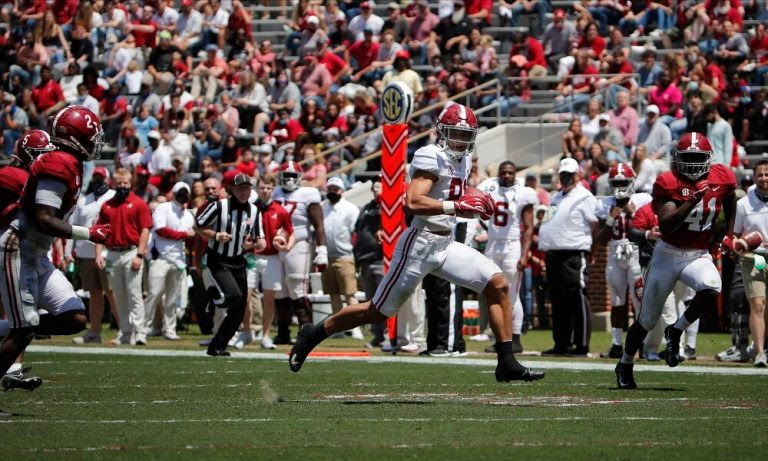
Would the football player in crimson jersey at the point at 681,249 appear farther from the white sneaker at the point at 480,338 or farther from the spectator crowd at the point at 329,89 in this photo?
the white sneaker at the point at 480,338

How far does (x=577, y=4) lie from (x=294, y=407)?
15.3 metres

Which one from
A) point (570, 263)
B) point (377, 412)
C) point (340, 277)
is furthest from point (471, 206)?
point (340, 277)

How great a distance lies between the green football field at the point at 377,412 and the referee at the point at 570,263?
139cm

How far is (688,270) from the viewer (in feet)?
33.5

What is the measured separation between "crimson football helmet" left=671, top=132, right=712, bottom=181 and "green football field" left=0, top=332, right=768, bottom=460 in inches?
62.4

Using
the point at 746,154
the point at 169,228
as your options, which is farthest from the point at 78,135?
the point at 746,154

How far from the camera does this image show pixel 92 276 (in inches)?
671

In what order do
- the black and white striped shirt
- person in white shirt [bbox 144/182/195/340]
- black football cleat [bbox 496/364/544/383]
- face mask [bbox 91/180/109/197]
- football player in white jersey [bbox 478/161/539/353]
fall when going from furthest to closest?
1. face mask [bbox 91/180/109/197]
2. person in white shirt [bbox 144/182/195/340]
3. football player in white jersey [bbox 478/161/539/353]
4. the black and white striped shirt
5. black football cleat [bbox 496/364/544/383]

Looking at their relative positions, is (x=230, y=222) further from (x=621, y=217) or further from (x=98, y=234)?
(x=98, y=234)

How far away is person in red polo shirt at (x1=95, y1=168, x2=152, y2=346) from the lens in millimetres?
16250

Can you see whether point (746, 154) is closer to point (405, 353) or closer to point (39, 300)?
point (405, 353)

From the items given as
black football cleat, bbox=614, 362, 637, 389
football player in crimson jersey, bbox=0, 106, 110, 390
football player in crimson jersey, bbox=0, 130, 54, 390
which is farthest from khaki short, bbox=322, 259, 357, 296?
football player in crimson jersey, bbox=0, 106, 110, 390

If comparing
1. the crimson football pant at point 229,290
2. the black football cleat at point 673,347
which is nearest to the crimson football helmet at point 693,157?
the black football cleat at point 673,347

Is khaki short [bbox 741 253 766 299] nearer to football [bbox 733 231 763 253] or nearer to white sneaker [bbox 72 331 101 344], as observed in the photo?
football [bbox 733 231 763 253]
